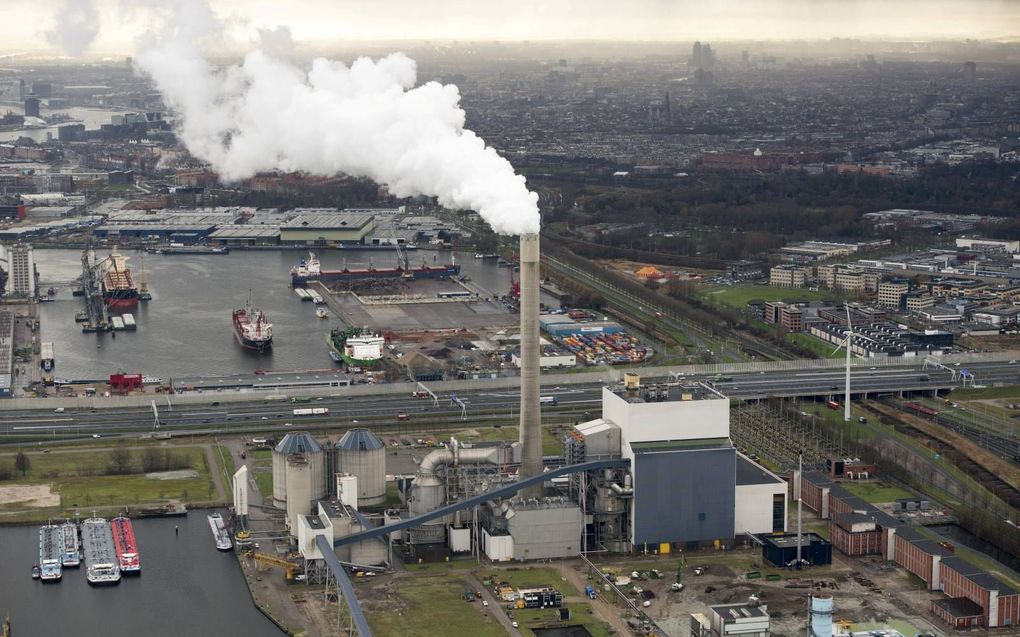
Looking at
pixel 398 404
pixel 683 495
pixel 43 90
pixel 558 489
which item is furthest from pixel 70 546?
pixel 43 90

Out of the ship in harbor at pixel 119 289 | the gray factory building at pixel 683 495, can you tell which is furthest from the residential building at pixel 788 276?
the gray factory building at pixel 683 495

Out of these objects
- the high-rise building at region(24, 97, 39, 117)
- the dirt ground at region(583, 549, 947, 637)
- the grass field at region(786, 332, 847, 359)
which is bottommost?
the grass field at region(786, 332, 847, 359)

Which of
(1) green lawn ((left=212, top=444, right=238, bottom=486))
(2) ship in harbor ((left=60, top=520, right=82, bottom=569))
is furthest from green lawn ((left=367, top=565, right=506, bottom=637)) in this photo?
(1) green lawn ((left=212, top=444, right=238, bottom=486))

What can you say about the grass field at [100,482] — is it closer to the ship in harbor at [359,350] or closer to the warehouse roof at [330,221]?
the ship in harbor at [359,350]

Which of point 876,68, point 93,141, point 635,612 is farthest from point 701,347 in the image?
point 876,68

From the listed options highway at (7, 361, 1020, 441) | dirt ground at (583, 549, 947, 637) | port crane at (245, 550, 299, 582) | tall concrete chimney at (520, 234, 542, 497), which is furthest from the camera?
highway at (7, 361, 1020, 441)

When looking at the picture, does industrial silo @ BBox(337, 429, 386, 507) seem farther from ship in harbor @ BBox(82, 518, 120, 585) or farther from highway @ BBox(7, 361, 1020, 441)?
highway @ BBox(7, 361, 1020, 441)

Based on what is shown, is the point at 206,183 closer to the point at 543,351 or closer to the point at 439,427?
the point at 543,351
